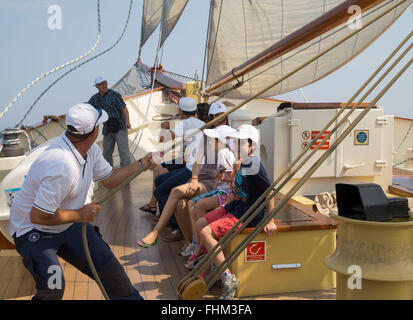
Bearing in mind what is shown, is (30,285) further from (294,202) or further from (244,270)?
(294,202)

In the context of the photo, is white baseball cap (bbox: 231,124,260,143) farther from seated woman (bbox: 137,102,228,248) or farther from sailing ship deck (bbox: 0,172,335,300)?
sailing ship deck (bbox: 0,172,335,300)

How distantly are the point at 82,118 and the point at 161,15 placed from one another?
1095cm

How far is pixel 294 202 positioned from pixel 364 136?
945mm

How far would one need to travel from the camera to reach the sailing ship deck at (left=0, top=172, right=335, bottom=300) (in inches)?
111

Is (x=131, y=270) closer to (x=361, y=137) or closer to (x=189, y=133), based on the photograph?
(x=189, y=133)

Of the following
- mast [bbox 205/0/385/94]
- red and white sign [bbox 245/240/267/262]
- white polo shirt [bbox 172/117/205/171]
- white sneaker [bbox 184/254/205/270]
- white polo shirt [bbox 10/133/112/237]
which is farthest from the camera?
white polo shirt [bbox 172/117/205/171]

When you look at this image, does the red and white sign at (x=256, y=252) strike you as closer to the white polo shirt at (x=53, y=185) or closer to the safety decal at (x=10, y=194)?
the white polo shirt at (x=53, y=185)

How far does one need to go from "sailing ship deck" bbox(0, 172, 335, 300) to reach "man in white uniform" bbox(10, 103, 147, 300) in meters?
0.70

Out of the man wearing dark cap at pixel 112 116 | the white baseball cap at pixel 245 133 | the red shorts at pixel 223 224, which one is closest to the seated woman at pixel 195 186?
the red shorts at pixel 223 224

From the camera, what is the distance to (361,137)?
150 inches

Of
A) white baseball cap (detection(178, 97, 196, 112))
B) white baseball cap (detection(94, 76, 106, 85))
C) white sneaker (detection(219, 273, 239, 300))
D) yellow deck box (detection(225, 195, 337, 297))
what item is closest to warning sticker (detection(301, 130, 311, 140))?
white baseball cap (detection(178, 97, 196, 112))

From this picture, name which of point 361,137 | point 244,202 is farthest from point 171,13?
point 244,202

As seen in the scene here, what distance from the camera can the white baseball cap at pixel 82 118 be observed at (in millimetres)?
2029
